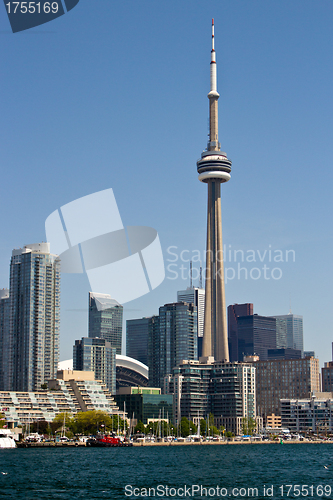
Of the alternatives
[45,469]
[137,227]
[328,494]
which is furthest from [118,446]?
[328,494]

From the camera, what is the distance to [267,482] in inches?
3275

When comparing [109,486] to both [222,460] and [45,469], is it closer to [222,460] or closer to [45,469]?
[45,469]

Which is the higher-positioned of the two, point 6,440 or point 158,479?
point 158,479

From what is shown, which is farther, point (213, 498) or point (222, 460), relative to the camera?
point (222, 460)

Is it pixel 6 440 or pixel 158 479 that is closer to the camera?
pixel 158 479

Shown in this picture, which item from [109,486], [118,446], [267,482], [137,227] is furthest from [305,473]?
[118,446]

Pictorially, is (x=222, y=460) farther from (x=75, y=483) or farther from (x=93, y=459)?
(x=75, y=483)

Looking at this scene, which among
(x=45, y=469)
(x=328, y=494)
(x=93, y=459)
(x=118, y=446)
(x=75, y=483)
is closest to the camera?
(x=328, y=494)

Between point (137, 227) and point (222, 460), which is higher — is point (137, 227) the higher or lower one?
the higher one

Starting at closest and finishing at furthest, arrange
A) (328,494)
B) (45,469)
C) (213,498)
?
(213,498)
(328,494)
(45,469)

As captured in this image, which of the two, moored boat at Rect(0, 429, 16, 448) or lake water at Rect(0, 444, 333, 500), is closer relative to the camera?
lake water at Rect(0, 444, 333, 500)

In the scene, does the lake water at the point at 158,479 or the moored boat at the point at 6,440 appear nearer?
the lake water at the point at 158,479

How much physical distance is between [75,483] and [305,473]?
33.7 metres

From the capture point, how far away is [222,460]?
122 m
